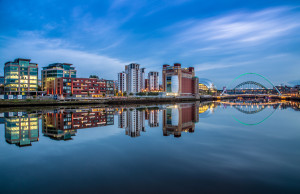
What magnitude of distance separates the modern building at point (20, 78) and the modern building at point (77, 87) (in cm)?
955

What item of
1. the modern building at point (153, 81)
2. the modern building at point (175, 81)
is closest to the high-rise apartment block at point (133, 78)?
the modern building at point (175, 81)

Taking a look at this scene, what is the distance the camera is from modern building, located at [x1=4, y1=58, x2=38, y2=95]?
3334 inches

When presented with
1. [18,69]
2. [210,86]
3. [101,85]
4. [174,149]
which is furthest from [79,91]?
[210,86]

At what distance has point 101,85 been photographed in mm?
96938

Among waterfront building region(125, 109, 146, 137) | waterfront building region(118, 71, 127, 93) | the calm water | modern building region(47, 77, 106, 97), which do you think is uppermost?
waterfront building region(118, 71, 127, 93)

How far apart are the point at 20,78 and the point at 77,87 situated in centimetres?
2515

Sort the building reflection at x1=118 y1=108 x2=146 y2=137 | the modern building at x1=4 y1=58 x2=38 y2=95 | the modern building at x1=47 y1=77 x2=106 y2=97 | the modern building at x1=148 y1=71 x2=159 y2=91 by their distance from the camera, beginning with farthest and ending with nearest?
the modern building at x1=148 y1=71 x2=159 y2=91 < the modern building at x1=47 y1=77 x2=106 y2=97 < the modern building at x1=4 y1=58 x2=38 y2=95 < the building reflection at x1=118 y1=108 x2=146 y2=137

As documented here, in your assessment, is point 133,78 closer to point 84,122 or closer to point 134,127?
point 84,122

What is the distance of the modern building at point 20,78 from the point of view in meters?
84.7

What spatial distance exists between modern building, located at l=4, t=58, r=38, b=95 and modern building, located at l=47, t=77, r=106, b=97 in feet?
31.3

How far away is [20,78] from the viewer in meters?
86.3

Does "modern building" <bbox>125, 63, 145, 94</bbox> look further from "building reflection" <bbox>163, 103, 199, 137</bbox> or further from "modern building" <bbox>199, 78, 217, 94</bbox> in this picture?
"building reflection" <bbox>163, 103, 199, 137</bbox>

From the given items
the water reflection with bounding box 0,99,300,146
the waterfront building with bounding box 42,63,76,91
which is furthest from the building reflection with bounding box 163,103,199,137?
the waterfront building with bounding box 42,63,76,91

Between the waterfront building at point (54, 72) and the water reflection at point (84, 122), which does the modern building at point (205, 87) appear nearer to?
the waterfront building at point (54, 72)
